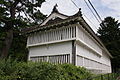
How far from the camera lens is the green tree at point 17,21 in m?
14.1

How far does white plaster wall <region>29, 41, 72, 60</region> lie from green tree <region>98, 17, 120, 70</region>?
730 inches

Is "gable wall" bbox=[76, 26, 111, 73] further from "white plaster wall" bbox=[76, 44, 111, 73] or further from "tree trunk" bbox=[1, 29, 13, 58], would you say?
"tree trunk" bbox=[1, 29, 13, 58]

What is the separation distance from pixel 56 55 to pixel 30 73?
400 cm

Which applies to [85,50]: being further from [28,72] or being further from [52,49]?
[28,72]

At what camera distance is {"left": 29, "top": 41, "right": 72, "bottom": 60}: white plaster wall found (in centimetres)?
754

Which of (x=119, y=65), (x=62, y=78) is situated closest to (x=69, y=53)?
(x=62, y=78)

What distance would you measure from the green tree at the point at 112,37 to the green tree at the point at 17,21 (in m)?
14.1

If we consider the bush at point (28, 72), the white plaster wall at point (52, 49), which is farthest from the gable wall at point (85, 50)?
the bush at point (28, 72)

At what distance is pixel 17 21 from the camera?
1359 centimetres

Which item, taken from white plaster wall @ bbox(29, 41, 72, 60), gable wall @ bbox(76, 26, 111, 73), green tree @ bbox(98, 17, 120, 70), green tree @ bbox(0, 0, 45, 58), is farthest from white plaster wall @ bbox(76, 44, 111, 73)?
green tree @ bbox(98, 17, 120, 70)

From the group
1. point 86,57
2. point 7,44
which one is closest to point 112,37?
point 86,57

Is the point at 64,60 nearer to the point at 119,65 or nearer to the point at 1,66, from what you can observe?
the point at 1,66

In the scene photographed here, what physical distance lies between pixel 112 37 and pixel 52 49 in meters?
22.4

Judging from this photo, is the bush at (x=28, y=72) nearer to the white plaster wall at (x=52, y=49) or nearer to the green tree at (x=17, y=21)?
the white plaster wall at (x=52, y=49)
